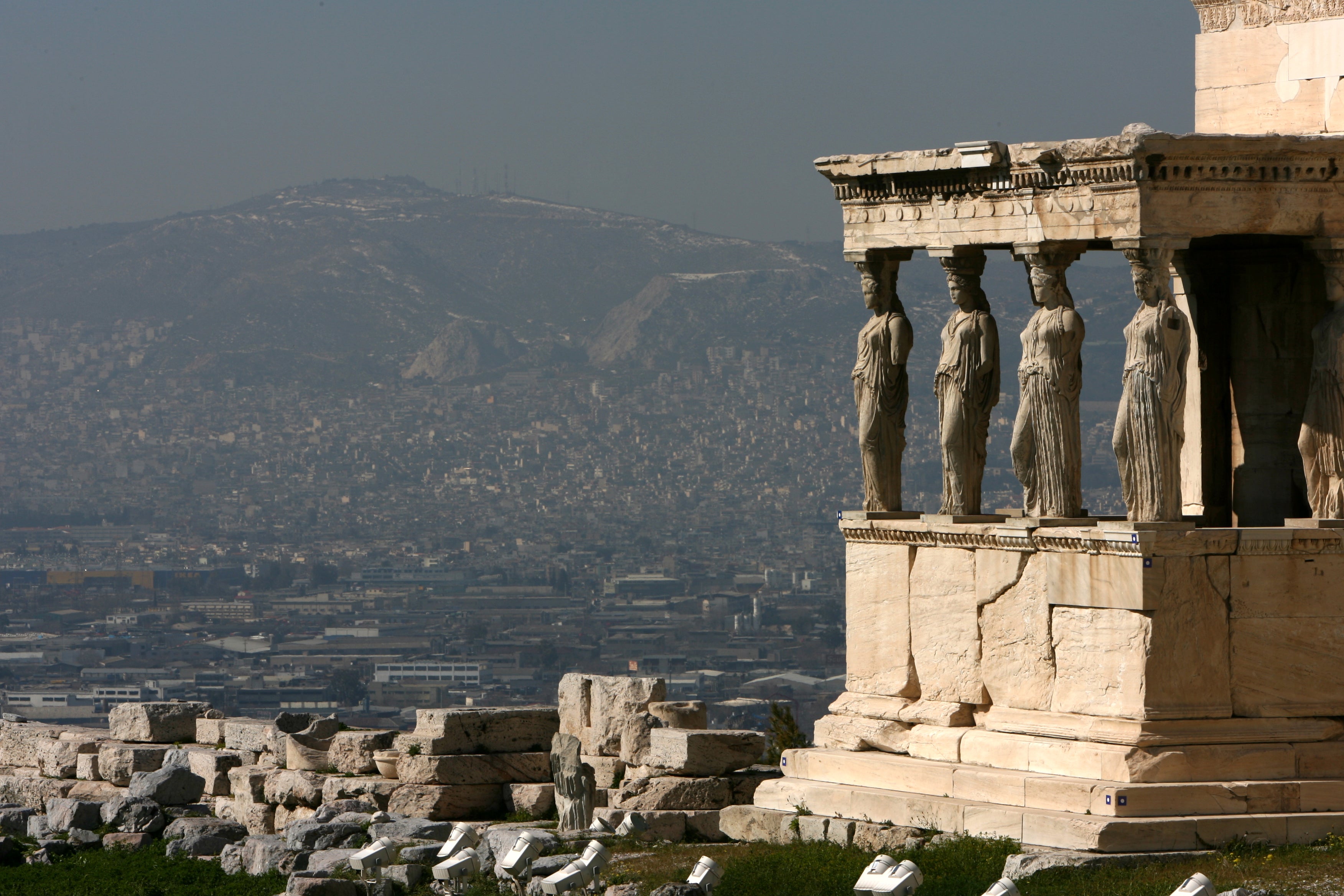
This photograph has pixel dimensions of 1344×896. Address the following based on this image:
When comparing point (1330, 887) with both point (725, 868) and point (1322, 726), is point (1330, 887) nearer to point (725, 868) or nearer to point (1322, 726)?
point (1322, 726)

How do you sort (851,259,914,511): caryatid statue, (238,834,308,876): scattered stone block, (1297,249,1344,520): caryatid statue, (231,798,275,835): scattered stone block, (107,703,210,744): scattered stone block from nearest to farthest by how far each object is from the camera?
(1297,249,1344,520): caryatid statue < (238,834,308,876): scattered stone block < (851,259,914,511): caryatid statue < (231,798,275,835): scattered stone block < (107,703,210,744): scattered stone block

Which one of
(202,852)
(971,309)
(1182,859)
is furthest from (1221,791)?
(202,852)

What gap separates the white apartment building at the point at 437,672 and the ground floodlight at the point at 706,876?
293 feet

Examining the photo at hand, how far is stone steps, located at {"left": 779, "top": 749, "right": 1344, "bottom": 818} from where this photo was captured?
615 inches

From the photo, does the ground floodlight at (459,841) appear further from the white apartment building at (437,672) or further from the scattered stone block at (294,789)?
the white apartment building at (437,672)

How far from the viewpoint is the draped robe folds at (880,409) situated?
60.6 feet

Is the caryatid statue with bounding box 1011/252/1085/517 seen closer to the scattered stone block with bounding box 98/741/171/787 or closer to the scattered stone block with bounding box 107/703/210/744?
the scattered stone block with bounding box 98/741/171/787

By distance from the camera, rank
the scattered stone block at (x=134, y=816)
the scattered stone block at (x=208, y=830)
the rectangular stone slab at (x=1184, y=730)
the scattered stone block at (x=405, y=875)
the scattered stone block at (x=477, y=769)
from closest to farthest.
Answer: the rectangular stone slab at (x=1184, y=730)
the scattered stone block at (x=405, y=875)
the scattered stone block at (x=208, y=830)
the scattered stone block at (x=477, y=769)
the scattered stone block at (x=134, y=816)

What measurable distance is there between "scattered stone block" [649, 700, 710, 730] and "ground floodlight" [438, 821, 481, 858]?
3642 millimetres

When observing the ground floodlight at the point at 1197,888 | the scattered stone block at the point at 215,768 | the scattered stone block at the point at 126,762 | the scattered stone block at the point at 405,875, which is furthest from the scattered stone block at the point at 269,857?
the ground floodlight at the point at 1197,888

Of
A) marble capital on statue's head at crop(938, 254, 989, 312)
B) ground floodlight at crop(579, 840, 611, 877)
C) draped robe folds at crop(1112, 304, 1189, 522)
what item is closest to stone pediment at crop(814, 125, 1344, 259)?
marble capital on statue's head at crop(938, 254, 989, 312)

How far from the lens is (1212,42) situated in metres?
19.1

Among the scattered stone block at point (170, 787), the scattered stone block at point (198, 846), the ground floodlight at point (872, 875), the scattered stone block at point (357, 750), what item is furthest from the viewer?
the scattered stone block at point (170, 787)

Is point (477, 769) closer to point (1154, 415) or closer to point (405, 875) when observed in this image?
point (405, 875)
